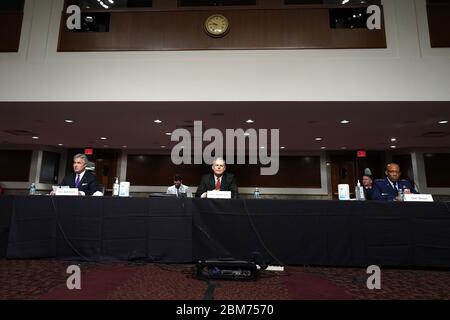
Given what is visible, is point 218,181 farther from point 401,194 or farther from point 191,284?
point 401,194

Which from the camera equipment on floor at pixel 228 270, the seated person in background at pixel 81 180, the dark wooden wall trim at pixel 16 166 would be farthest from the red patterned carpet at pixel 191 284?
the dark wooden wall trim at pixel 16 166

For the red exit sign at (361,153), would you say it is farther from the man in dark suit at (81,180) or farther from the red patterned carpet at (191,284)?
the man in dark suit at (81,180)

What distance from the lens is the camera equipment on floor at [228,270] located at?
2.15 meters

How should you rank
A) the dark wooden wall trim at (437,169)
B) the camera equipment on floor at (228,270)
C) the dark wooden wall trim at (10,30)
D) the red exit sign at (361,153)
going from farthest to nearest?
the red exit sign at (361,153) → the dark wooden wall trim at (437,169) → the dark wooden wall trim at (10,30) → the camera equipment on floor at (228,270)

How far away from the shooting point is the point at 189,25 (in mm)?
4531

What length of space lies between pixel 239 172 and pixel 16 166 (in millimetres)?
7882

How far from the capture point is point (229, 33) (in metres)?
4.46

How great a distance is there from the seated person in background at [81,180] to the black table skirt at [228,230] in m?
0.50

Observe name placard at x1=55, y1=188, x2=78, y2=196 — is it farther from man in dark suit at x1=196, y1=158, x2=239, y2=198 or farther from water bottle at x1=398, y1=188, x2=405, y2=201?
water bottle at x1=398, y1=188, x2=405, y2=201

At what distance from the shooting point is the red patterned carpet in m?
1.82

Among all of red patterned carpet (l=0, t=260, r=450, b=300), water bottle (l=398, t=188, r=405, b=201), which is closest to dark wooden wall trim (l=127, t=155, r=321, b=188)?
water bottle (l=398, t=188, r=405, b=201)
